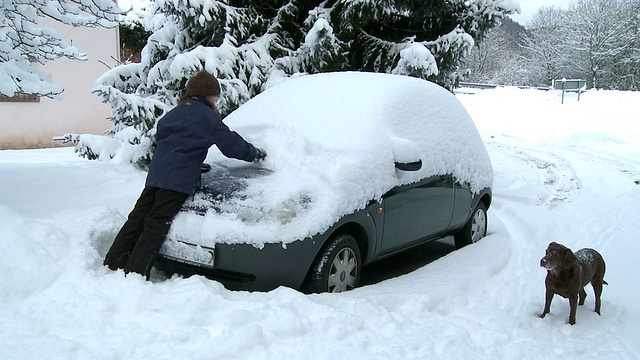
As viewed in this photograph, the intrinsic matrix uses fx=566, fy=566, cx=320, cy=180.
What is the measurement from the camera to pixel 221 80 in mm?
7184

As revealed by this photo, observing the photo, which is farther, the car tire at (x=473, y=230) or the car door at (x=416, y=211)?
the car tire at (x=473, y=230)

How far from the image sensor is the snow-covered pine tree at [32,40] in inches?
213

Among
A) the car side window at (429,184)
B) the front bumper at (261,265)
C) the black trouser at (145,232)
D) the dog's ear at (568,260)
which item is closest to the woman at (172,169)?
the black trouser at (145,232)

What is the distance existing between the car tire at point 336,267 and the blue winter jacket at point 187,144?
3.10ft

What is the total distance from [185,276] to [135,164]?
13.1 ft

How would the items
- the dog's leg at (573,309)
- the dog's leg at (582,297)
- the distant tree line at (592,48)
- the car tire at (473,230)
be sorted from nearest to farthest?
the dog's leg at (573,309) < the dog's leg at (582,297) < the car tire at (473,230) < the distant tree line at (592,48)

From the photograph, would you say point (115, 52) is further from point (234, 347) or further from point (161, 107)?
point (234, 347)

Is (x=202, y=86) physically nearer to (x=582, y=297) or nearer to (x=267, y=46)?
(x=582, y=297)

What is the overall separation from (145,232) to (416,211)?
2.13m

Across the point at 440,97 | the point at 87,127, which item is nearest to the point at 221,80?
the point at 440,97

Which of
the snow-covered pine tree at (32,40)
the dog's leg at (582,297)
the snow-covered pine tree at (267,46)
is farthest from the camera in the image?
the snow-covered pine tree at (267,46)

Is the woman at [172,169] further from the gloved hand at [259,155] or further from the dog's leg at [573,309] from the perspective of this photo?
the dog's leg at [573,309]

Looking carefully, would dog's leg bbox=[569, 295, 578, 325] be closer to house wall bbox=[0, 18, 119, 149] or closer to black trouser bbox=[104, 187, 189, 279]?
black trouser bbox=[104, 187, 189, 279]

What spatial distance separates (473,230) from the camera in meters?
5.70
